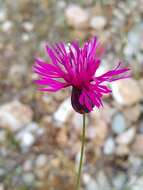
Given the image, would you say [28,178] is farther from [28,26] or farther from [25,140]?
[28,26]

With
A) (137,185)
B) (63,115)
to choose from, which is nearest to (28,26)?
(63,115)

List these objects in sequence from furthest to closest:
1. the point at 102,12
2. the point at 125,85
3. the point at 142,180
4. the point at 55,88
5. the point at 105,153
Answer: the point at 102,12 → the point at 125,85 → the point at 105,153 → the point at 142,180 → the point at 55,88

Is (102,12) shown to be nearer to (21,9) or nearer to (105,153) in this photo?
(21,9)

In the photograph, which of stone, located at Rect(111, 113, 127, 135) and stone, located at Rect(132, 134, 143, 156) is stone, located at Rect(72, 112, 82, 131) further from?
stone, located at Rect(132, 134, 143, 156)

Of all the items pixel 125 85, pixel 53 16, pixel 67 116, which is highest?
pixel 53 16

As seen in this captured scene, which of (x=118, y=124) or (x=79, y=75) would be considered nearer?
(x=79, y=75)

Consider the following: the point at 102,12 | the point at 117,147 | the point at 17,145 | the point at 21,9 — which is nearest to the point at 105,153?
the point at 117,147

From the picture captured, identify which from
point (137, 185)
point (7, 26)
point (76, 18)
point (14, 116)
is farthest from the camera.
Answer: point (7, 26)
